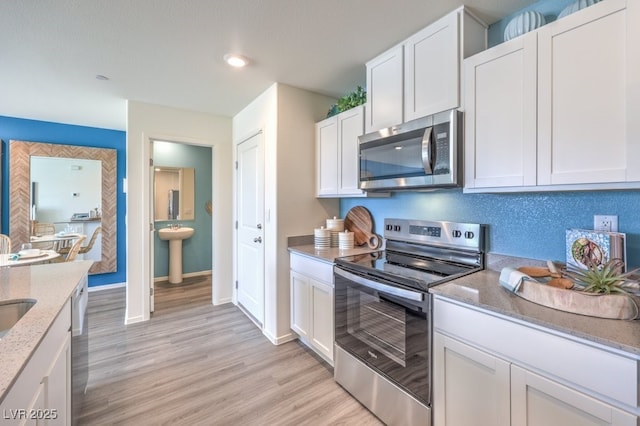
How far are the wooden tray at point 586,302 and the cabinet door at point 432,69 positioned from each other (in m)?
1.08

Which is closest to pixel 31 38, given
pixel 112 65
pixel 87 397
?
pixel 112 65

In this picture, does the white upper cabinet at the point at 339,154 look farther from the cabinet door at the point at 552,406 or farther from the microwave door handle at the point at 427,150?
the cabinet door at the point at 552,406

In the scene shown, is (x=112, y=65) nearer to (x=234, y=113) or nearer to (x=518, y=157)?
(x=234, y=113)

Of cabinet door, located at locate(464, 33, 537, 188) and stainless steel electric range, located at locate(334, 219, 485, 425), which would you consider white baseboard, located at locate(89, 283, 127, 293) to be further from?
cabinet door, located at locate(464, 33, 537, 188)

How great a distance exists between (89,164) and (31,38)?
2761 millimetres

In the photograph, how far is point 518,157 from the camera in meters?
1.44

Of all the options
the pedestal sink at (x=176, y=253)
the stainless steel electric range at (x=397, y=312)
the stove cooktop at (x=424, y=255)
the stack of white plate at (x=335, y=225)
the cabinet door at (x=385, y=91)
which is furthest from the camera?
the pedestal sink at (x=176, y=253)

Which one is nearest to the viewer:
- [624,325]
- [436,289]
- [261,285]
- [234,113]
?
[624,325]

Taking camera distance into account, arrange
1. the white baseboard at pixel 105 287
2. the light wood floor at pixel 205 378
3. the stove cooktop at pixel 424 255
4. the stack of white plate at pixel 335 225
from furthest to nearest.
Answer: the white baseboard at pixel 105 287 < the stack of white plate at pixel 335 225 < the light wood floor at pixel 205 378 < the stove cooktop at pixel 424 255

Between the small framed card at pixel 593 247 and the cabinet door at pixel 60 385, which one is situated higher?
the small framed card at pixel 593 247

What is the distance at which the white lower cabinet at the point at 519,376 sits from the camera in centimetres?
92

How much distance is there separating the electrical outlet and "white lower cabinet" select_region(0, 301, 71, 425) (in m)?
2.26

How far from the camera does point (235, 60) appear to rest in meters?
2.25

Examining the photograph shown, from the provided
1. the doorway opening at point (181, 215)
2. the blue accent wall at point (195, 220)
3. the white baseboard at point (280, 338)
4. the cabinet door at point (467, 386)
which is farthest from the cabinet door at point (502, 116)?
the blue accent wall at point (195, 220)
